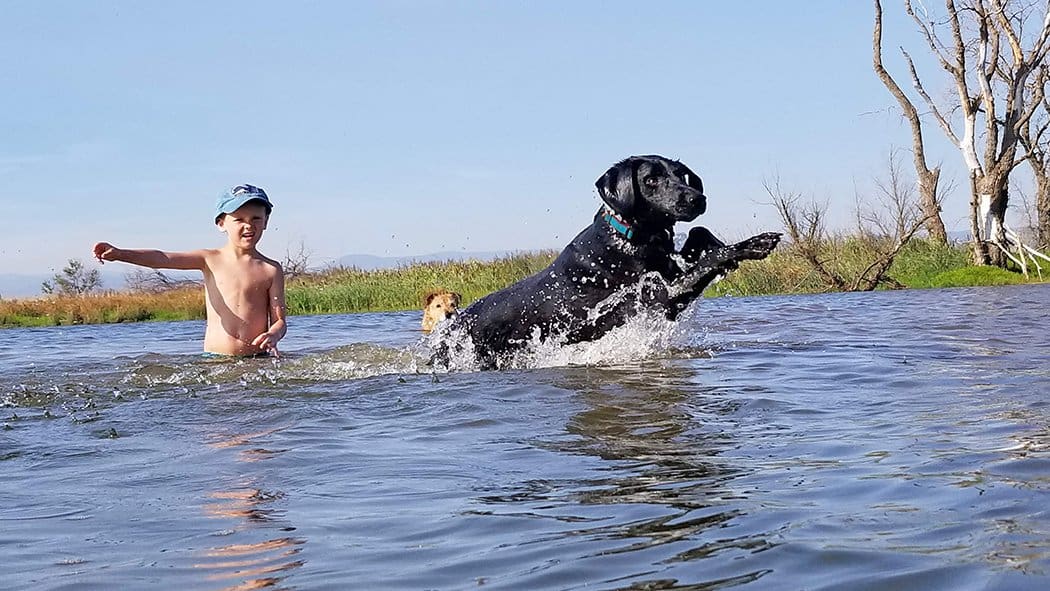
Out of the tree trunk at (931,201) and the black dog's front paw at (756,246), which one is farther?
the tree trunk at (931,201)

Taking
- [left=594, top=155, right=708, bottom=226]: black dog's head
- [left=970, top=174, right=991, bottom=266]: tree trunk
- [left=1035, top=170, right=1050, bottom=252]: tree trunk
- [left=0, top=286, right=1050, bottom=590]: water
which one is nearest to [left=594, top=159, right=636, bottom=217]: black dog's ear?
[left=594, top=155, right=708, bottom=226]: black dog's head

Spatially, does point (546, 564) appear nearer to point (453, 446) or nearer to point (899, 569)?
point (899, 569)

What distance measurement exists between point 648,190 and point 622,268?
507 millimetres

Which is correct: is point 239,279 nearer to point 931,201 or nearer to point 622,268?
point 622,268

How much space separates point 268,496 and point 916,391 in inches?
108

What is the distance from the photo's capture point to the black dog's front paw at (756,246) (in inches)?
262

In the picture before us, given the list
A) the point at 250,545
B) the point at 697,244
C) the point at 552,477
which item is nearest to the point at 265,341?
the point at 697,244

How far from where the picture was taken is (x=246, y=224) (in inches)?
A: 297

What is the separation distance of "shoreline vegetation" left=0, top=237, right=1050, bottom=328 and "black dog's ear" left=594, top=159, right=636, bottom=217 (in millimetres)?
12965

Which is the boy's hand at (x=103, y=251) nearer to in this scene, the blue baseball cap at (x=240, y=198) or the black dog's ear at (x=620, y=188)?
the blue baseball cap at (x=240, y=198)

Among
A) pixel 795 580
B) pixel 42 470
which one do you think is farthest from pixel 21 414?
pixel 795 580

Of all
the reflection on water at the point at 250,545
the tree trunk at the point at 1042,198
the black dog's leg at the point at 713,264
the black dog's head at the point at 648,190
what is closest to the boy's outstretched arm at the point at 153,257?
the black dog's head at the point at 648,190

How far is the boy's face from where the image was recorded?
24.6ft

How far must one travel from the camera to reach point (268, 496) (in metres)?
3.20
